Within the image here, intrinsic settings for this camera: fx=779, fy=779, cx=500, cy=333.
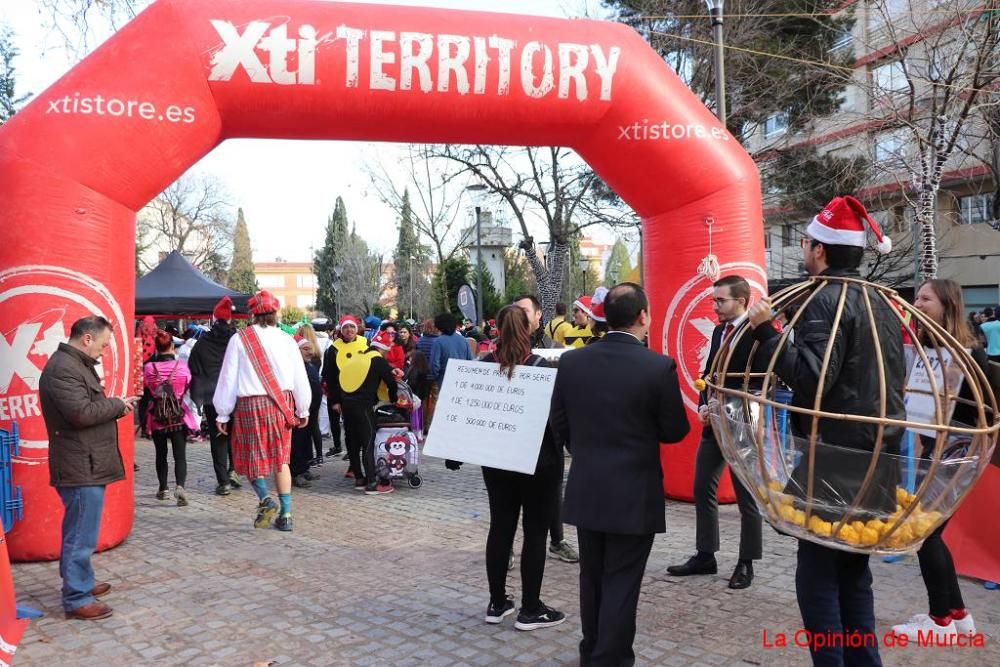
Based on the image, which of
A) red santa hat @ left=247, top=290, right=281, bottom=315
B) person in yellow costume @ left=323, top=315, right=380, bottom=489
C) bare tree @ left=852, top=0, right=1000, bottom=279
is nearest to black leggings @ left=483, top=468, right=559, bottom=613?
red santa hat @ left=247, top=290, right=281, bottom=315

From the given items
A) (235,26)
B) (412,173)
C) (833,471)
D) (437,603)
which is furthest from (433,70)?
(412,173)

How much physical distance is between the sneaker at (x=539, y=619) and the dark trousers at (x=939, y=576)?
73.9 inches

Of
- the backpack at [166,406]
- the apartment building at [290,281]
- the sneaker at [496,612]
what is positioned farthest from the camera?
the apartment building at [290,281]

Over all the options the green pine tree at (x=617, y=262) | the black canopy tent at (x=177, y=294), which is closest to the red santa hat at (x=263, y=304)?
the black canopy tent at (x=177, y=294)

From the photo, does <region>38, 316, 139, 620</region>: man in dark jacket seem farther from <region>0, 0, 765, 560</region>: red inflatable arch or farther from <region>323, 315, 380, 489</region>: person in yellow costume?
<region>323, 315, 380, 489</region>: person in yellow costume

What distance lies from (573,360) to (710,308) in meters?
3.48

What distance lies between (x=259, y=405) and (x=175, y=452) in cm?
180

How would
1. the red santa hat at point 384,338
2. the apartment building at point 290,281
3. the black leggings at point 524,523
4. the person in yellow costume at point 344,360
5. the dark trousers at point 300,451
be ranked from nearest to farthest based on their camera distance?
the black leggings at point 524,523
the person in yellow costume at point 344,360
the dark trousers at point 300,451
the red santa hat at point 384,338
the apartment building at point 290,281

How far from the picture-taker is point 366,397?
8180 millimetres

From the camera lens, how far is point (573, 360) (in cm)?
349

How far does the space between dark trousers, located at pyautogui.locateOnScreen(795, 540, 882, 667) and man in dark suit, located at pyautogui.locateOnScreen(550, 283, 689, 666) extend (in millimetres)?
590

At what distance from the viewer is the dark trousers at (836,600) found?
299 centimetres

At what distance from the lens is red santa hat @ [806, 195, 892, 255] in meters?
3.06

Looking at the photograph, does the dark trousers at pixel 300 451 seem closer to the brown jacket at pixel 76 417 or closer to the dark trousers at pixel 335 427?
Result: the dark trousers at pixel 335 427
